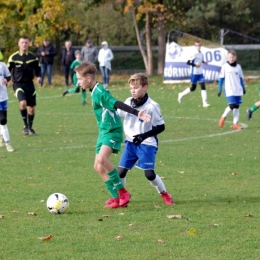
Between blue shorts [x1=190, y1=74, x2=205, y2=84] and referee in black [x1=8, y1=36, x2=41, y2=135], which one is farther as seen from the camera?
blue shorts [x1=190, y1=74, x2=205, y2=84]

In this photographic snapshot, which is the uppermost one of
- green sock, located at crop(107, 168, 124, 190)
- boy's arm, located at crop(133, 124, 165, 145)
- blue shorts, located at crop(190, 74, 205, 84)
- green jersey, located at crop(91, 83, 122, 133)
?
green jersey, located at crop(91, 83, 122, 133)

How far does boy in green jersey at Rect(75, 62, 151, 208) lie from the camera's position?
28.7 feet

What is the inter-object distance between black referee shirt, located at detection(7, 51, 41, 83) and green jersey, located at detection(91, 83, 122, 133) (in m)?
7.69

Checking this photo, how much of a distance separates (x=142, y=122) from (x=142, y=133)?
0.56ft

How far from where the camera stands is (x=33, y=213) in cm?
867

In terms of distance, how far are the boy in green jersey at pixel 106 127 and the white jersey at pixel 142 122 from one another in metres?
0.10

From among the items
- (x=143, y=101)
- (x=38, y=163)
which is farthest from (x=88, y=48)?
(x=143, y=101)

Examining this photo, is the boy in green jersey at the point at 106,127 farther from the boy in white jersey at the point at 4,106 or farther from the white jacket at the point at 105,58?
the white jacket at the point at 105,58

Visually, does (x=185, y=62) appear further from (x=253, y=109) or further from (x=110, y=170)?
(x=110, y=170)

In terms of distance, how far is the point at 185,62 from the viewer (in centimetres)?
3225

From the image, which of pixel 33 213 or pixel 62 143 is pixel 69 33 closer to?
pixel 62 143

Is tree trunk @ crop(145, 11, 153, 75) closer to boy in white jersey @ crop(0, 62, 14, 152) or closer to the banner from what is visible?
the banner

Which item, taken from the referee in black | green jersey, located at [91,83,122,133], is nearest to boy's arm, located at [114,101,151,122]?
green jersey, located at [91,83,122,133]

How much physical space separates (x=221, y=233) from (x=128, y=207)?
1.76 m
